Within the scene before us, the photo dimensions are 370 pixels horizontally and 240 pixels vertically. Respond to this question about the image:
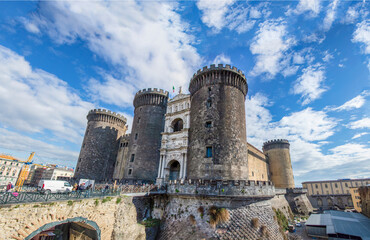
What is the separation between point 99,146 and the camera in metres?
36.9

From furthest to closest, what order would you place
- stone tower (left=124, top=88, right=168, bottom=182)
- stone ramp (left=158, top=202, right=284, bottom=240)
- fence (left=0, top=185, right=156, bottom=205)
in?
stone tower (left=124, top=88, right=168, bottom=182), stone ramp (left=158, top=202, right=284, bottom=240), fence (left=0, top=185, right=156, bottom=205)

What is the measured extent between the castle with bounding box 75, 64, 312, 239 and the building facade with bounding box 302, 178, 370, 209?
20164 millimetres

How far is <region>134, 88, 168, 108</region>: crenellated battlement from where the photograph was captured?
3381cm

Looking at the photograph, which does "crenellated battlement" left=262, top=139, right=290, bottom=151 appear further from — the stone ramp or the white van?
the white van

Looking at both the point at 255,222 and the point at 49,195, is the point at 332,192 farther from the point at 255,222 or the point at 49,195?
the point at 49,195

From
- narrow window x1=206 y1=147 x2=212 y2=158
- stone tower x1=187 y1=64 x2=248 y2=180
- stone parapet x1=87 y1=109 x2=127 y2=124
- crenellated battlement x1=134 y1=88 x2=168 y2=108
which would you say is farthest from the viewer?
→ stone parapet x1=87 y1=109 x2=127 y2=124

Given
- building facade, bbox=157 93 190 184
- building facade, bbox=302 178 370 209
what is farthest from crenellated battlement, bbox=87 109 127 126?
building facade, bbox=302 178 370 209

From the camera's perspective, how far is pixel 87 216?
1359 cm

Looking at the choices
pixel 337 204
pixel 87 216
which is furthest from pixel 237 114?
pixel 337 204

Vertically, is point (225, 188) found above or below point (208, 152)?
below

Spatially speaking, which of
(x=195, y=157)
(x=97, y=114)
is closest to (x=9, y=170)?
(x=97, y=114)

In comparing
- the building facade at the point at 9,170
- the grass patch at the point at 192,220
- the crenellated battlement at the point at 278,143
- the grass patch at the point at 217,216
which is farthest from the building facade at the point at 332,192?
the building facade at the point at 9,170

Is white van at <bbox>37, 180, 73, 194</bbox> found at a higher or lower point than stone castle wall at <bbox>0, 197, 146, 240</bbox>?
higher

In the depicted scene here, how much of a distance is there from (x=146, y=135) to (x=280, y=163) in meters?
37.0
